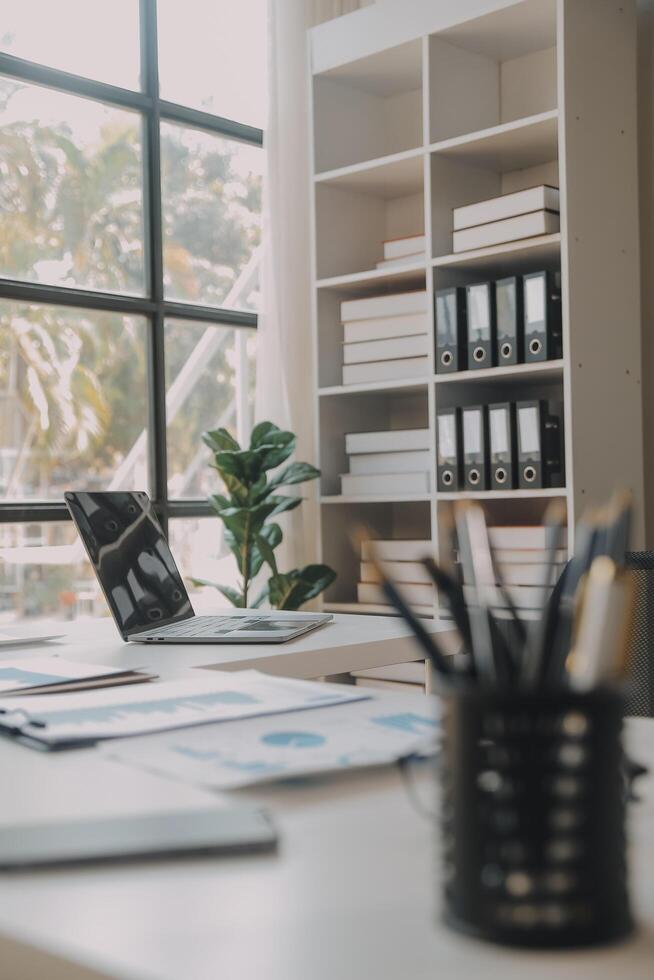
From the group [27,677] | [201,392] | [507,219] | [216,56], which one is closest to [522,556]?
[507,219]

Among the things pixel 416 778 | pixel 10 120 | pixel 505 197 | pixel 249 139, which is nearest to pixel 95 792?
pixel 416 778

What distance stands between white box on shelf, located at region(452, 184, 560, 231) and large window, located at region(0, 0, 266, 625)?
0.99m

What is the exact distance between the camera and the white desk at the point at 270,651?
1.58 m

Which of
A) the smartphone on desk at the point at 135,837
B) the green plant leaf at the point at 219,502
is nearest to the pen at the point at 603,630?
the smartphone on desk at the point at 135,837

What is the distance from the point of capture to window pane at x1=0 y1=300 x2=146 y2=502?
3.38 meters

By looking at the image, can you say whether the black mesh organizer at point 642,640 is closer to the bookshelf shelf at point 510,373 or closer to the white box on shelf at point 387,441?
the bookshelf shelf at point 510,373

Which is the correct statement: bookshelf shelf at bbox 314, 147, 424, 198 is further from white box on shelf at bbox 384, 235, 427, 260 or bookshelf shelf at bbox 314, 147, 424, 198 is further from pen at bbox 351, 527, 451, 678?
pen at bbox 351, 527, 451, 678

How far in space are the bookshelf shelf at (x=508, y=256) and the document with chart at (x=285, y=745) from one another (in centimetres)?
223

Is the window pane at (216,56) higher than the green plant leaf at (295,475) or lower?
higher

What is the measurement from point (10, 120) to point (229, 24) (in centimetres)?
98

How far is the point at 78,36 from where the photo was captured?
3605 millimetres

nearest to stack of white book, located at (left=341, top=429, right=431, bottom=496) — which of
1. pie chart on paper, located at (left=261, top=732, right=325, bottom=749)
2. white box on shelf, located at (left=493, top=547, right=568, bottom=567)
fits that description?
white box on shelf, located at (left=493, top=547, right=568, bottom=567)

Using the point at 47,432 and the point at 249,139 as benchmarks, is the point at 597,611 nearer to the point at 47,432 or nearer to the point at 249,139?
the point at 47,432

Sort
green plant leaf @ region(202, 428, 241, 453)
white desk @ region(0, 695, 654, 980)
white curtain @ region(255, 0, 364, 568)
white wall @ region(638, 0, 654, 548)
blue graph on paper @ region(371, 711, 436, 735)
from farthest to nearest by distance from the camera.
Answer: white curtain @ region(255, 0, 364, 568)
green plant leaf @ region(202, 428, 241, 453)
white wall @ region(638, 0, 654, 548)
blue graph on paper @ region(371, 711, 436, 735)
white desk @ region(0, 695, 654, 980)
